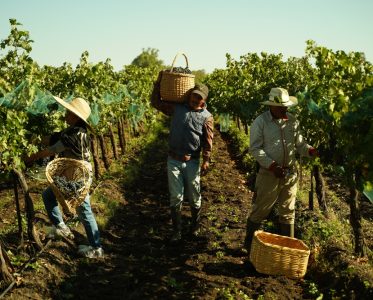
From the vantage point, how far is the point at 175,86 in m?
5.89

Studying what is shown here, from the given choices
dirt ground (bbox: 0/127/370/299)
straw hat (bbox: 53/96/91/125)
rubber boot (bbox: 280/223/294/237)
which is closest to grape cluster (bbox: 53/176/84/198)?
straw hat (bbox: 53/96/91/125)

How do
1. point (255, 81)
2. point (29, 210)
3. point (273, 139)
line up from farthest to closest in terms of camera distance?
point (255, 81), point (273, 139), point (29, 210)

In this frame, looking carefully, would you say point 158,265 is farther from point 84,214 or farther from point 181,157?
point 181,157

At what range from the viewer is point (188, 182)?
602 centimetres

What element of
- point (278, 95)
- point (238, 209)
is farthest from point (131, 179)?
point (278, 95)

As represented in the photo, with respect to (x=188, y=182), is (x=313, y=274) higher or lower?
lower

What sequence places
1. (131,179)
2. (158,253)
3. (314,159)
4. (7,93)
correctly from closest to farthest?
(7,93)
(314,159)
(158,253)
(131,179)

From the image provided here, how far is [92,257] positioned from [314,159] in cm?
296

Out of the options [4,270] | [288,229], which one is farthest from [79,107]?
[288,229]

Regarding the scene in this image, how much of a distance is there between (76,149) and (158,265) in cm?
171

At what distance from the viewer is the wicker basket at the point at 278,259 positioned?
4812mm

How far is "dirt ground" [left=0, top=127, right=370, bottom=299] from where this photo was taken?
4.68 metres

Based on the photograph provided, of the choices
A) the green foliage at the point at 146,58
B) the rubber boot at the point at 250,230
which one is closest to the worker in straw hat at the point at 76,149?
the rubber boot at the point at 250,230

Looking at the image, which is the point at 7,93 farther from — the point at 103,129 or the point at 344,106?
the point at 103,129
